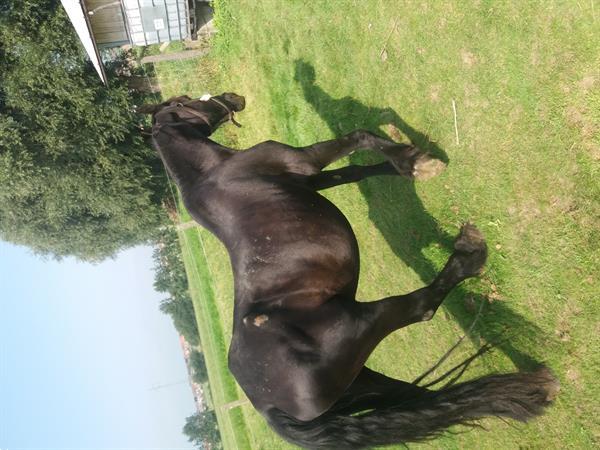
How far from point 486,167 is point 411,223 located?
1.12m

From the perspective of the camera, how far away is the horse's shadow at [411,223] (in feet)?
13.9

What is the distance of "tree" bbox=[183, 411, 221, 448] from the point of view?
119 feet

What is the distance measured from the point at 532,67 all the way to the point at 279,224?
7.80 ft

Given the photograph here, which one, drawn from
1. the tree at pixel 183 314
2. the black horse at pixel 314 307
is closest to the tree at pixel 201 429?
the tree at pixel 183 314

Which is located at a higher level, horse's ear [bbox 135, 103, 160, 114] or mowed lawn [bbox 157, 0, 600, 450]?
horse's ear [bbox 135, 103, 160, 114]

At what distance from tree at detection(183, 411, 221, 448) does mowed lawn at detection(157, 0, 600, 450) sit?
32649 millimetres

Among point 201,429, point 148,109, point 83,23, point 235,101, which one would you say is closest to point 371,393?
point 235,101

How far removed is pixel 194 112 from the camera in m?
4.62

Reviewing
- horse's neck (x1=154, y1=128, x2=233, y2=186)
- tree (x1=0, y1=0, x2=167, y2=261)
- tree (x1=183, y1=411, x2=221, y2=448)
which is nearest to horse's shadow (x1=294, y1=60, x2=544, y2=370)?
horse's neck (x1=154, y1=128, x2=233, y2=186)

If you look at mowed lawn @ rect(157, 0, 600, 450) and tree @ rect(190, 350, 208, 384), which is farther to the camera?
tree @ rect(190, 350, 208, 384)

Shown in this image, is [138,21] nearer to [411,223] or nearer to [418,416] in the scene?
[411,223]

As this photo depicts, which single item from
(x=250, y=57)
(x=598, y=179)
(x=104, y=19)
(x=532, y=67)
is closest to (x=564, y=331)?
(x=598, y=179)

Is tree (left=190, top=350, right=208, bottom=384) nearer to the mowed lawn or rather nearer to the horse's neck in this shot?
the mowed lawn

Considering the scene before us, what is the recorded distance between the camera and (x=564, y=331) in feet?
12.5
